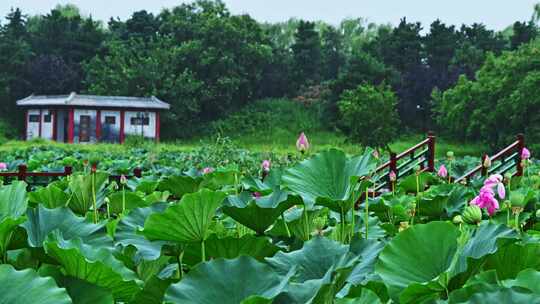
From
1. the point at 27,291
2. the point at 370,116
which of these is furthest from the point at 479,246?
the point at 370,116

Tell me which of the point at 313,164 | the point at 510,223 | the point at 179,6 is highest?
the point at 179,6

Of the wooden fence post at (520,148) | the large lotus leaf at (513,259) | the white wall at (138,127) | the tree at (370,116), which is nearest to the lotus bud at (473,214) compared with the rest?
the large lotus leaf at (513,259)

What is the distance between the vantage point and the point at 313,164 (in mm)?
1476

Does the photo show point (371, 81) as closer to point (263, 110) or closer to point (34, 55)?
point (263, 110)

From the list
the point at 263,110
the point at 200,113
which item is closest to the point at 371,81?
Result: the point at 263,110

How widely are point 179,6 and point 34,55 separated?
7.43 meters

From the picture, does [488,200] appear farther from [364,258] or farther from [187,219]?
[187,219]

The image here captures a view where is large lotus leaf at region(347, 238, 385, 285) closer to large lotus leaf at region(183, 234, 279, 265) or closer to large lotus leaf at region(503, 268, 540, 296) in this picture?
large lotus leaf at region(183, 234, 279, 265)

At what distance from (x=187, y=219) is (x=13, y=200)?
1.10ft

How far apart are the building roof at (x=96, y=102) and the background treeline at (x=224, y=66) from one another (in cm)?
100

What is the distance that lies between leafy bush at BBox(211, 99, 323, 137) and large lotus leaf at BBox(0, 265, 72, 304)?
28496 mm

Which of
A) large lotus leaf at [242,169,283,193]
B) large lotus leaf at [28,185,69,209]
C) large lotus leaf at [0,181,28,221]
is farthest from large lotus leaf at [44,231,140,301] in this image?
large lotus leaf at [242,169,283,193]

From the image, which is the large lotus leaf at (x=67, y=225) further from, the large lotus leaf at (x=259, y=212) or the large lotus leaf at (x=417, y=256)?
the large lotus leaf at (x=417, y=256)

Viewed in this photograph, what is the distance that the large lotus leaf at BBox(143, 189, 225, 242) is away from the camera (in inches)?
44.9
